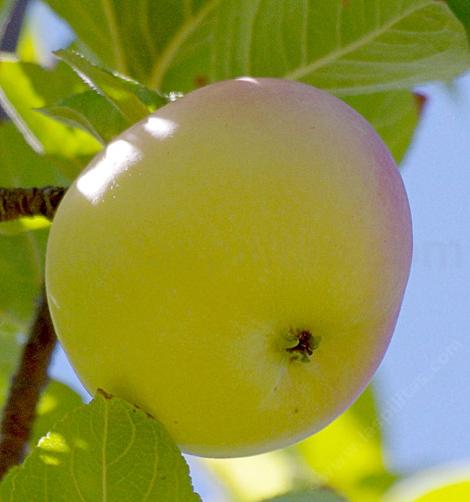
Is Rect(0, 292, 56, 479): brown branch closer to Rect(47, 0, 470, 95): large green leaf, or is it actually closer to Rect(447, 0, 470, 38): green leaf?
Rect(47, 0, 470, 95): large green leaf

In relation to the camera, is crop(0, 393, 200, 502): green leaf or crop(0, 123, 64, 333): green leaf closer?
crop(0, 393, 200, 502): green leaf

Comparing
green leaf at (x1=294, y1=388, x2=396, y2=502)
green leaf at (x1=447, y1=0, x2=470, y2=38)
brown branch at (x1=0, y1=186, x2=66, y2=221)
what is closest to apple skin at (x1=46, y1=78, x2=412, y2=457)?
brown branch at (x1=0, y1=186, x2=66, y2=221)

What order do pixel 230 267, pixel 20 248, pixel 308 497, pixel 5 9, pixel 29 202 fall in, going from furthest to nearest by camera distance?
pixel 20 248 → pixel 5 9 → pixel 29 202 → pixel 308 497 → pixel 230 267

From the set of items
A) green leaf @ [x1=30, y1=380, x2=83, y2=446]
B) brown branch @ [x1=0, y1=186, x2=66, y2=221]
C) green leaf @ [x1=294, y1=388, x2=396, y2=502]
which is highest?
brown branch @ [x1=0, y1=186, x2=66, y2=221]

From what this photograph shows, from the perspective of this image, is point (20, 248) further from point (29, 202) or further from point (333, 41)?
point (333, 41)

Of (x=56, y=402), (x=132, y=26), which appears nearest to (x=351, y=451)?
(x=56, y=402)
